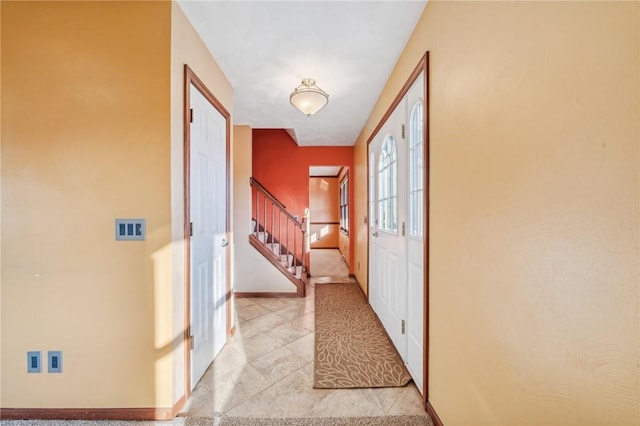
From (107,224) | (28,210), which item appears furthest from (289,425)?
(28,210)

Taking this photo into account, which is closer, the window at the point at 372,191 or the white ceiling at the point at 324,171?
the window at the point at 372,191

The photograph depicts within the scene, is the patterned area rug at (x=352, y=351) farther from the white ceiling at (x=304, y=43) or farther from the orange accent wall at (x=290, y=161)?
the white ceiling at (x=304, y=43)

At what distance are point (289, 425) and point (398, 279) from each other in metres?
1.32

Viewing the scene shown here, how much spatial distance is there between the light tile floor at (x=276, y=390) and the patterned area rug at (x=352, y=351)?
0.08 meters

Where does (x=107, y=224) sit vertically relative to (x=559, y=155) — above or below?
below

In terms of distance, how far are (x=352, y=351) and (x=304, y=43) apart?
256cm

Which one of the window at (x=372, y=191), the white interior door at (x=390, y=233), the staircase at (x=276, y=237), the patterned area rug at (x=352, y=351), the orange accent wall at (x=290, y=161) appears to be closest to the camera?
the patterned area rug at (x=352, y=351)

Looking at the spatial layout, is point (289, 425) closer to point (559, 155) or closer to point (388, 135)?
point (559, 155)

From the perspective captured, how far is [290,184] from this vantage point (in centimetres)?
512

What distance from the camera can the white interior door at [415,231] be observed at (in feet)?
5.88

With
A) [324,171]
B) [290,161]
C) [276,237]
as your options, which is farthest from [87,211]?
[324,171]

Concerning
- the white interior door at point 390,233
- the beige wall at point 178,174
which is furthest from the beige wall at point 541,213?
the beige wall at point 178,174

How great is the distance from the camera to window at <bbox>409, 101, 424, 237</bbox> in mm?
1876

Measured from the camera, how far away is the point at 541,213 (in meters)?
0.79
